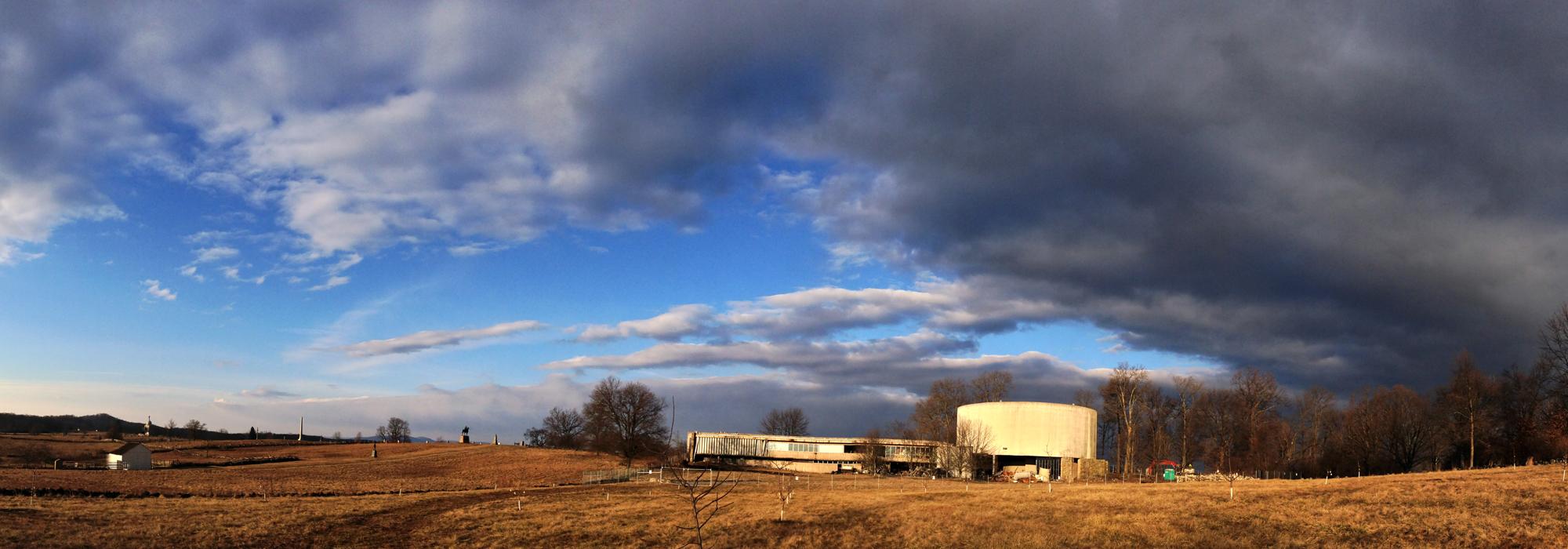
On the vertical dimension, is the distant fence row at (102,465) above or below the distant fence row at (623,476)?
below

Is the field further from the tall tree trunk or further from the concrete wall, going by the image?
the concrete wall

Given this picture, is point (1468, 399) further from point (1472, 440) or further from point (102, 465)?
point (102, 465)

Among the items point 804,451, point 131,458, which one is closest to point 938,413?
point 804,451

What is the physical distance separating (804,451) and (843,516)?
89896 millimetres

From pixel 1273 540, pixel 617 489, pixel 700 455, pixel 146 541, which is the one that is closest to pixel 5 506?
pixel 146 541

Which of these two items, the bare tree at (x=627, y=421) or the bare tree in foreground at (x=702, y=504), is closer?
the bare tree in foreground at (x=702, y=504)

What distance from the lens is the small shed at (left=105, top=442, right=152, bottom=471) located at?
344 ft

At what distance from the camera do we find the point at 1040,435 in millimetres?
115375

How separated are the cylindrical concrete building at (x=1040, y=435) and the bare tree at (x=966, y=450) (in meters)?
0.65

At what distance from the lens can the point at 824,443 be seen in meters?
138

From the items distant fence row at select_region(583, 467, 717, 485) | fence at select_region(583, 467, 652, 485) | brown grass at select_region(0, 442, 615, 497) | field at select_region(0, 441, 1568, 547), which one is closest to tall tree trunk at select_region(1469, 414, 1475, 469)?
field at select_region(0, 441, 1568, 547)

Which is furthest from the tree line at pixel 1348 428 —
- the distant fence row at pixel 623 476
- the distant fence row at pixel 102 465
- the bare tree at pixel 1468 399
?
the distant fence row at pixel 102 465

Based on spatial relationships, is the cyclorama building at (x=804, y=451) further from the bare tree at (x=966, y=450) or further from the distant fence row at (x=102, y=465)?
the distant fence row at (x=102, y=465)

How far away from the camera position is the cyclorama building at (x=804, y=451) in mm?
131375
